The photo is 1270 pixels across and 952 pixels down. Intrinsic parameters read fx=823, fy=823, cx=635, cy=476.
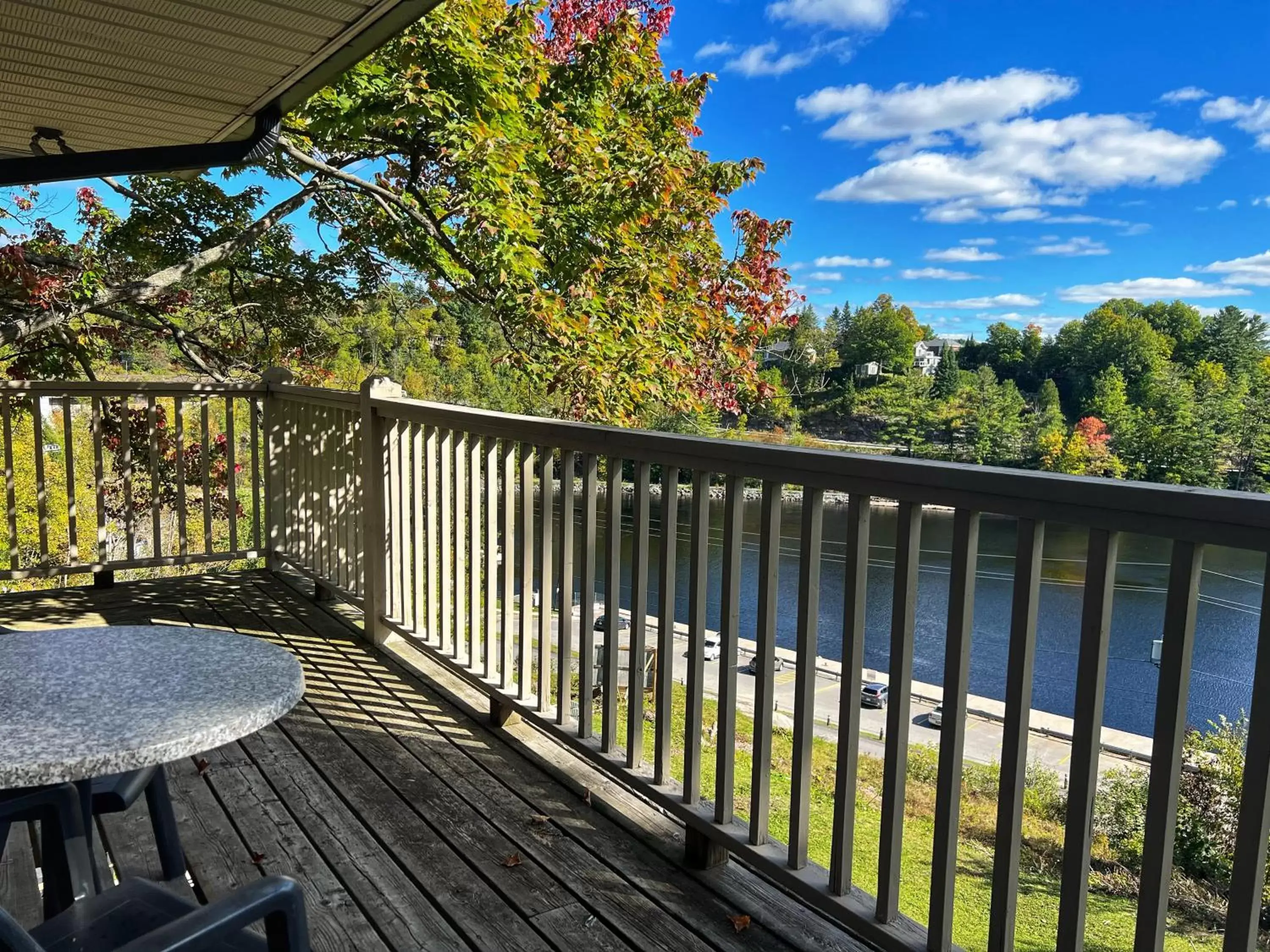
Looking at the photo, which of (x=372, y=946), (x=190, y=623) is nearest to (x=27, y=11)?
(x=372, y=946)

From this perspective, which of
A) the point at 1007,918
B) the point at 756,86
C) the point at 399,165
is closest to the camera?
the point at 1007,918

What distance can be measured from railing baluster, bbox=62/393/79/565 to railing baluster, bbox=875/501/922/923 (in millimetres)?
4100

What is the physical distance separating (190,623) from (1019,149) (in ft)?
284

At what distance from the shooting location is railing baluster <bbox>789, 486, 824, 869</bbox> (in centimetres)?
162

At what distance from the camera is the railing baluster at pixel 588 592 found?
7.52 ft

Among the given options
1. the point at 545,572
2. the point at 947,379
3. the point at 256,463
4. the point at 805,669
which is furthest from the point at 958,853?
the point at 947,379

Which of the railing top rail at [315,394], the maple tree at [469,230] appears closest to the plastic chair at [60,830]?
the railing top rail at [315,394]

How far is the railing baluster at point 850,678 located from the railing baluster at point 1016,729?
26cm

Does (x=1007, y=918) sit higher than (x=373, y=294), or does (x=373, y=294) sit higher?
(x=373, y=294)

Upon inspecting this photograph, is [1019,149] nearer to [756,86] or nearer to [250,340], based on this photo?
[756,86]

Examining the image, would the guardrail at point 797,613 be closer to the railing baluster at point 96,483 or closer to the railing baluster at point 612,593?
the railing baluster at point 612,593

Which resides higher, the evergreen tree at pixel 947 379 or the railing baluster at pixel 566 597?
the evergreen tree at pixel 947 379

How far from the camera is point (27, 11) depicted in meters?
2.12

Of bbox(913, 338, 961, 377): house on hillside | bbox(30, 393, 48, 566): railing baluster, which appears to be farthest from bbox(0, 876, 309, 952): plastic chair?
bbox(913, 338, 961, 377): house on hillside
